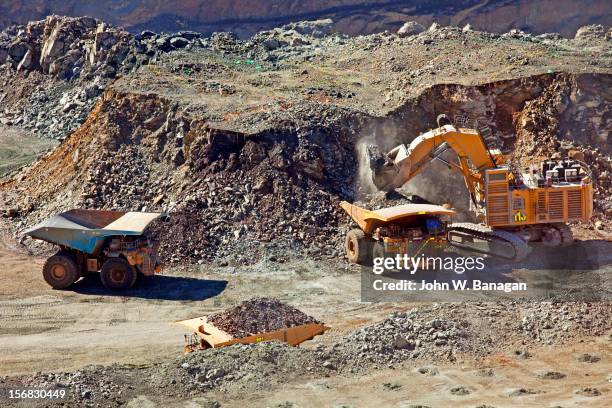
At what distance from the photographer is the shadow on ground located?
793 inches

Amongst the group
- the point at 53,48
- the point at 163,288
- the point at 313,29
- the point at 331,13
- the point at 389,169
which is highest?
the point at 331,13

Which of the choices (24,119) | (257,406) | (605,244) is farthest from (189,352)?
(24,119)

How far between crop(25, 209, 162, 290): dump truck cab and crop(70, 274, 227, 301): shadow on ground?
23 centimetres

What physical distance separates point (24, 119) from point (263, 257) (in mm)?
18231

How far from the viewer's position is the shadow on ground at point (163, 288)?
20.1 m

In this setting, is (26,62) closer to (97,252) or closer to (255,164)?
(255,164)

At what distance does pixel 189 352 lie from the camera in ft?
50.9

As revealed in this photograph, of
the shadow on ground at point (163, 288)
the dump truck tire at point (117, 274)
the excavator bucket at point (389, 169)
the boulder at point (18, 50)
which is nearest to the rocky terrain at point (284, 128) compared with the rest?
the shadow on ground at point (163, 288)

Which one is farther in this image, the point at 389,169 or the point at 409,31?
the point at 409,31

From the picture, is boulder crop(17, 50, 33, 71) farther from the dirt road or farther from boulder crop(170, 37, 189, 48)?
the dirt road

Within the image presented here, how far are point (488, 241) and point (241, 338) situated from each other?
783 centimetres

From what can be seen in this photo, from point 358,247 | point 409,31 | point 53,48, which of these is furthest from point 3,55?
point 358,247

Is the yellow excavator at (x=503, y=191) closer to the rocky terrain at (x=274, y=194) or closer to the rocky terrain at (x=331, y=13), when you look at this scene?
the rocky terrain at (x=274, y=194)

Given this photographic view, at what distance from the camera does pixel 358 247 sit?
831 inches
